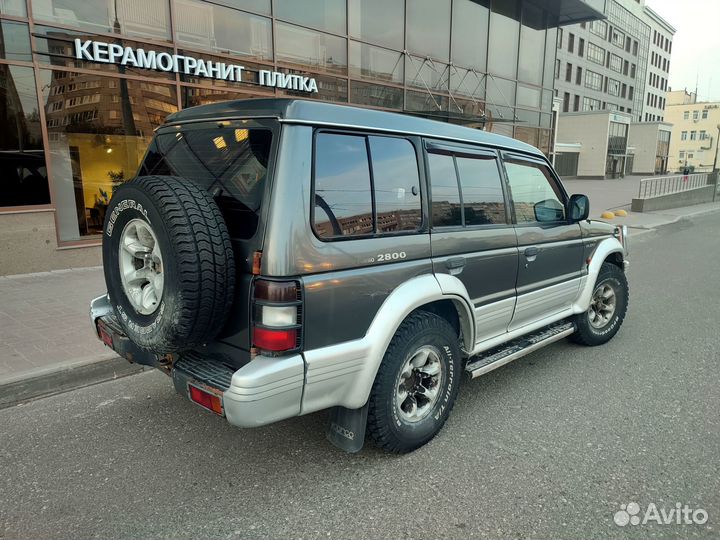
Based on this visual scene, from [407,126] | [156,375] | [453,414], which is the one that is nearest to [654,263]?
[453,414]

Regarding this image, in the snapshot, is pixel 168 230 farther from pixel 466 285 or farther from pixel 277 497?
pixel 466 285

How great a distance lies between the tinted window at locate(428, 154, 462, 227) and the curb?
297 centimetres

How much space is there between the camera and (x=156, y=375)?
14.0 ft

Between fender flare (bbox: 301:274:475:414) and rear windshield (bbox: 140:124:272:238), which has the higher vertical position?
rear windshield (bbox: 140:124:272:238)

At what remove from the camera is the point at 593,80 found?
55.8 metres

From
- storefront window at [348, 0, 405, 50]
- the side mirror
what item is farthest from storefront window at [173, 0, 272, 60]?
the side mirror

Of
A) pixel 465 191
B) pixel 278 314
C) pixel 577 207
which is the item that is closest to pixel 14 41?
pixel 465 191

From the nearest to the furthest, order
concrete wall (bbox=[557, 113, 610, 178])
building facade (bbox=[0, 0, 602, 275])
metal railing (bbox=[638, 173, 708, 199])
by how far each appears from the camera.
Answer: building facade (bbox=[0, 0, 602, 275]) → metal railing (bbox=[638, 173, 708, 199]) → concrete wall (bbox=[557, 113, 610, 178])

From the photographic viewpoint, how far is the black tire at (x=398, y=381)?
9.20 feet

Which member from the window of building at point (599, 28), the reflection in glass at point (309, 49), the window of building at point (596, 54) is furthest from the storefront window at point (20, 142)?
the window of building at point (596, 54)

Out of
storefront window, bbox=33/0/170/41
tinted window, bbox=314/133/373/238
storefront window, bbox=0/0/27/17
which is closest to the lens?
tinted window, bbox=314/133/373/238

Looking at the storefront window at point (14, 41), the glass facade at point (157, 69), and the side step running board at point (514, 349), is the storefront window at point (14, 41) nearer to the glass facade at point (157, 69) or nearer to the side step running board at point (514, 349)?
the glass facade at point (157, 69)

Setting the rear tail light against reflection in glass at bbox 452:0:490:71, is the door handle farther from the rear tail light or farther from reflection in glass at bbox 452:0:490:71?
reflection in glass at bbox 452:0:490:71

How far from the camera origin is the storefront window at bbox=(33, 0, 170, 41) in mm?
7714
